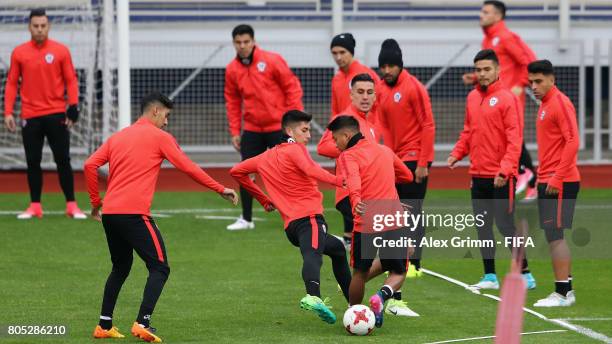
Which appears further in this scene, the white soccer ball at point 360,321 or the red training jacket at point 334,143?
the red training jacket at point 334,143

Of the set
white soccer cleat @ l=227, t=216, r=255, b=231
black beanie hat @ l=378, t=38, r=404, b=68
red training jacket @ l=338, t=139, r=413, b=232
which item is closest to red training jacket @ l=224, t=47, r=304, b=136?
white soccer cleat @ l=227, t=216, r=255, b=231

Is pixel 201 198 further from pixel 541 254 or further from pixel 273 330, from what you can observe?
pixel 273 330

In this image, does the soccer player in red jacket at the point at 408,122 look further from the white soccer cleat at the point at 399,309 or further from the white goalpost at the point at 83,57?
the white goalpost at the point at 83,57

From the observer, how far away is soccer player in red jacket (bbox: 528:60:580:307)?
10.1 meters

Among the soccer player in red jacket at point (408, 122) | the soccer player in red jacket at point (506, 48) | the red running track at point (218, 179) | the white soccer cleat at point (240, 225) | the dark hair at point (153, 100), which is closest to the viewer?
the dark hair at point (153, 100)

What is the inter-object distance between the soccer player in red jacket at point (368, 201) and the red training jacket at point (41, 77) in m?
6.54

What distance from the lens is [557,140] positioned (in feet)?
33.9

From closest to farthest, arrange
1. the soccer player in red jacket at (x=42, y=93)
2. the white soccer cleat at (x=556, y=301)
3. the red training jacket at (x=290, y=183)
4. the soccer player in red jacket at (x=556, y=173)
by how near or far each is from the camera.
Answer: the red training jacket at (x=290, y=183), the white soccer cleat at (x=556, y=301), the soccer player in red jacket at (x=556, y=173), the soccer player in red jacket at (x=42, y=93)

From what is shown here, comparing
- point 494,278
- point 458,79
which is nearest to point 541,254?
point 494,278

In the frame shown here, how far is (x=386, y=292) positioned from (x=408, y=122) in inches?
114

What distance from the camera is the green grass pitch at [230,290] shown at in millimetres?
9016

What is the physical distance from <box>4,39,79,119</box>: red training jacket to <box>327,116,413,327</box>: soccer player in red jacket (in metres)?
6.54

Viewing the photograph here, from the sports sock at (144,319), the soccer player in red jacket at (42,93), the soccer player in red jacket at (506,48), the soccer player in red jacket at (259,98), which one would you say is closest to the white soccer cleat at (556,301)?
the sports sock at (144,319)

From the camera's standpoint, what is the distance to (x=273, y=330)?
357 inches
